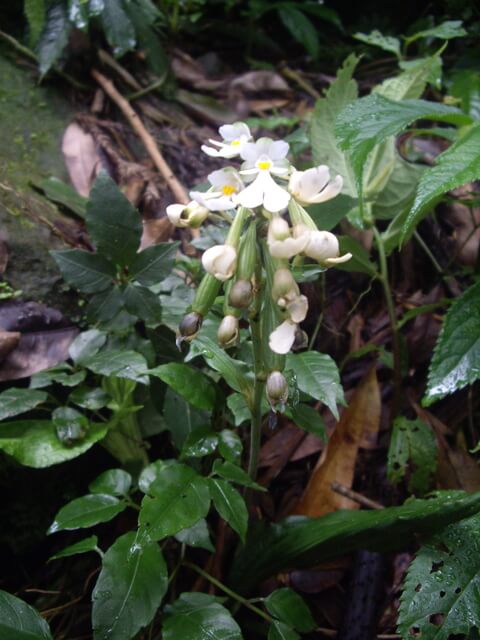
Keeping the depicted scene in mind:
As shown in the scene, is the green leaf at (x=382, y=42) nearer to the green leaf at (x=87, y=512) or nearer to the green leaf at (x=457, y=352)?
the green leaf at (x=457, y=352)

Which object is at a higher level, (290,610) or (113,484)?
(113,484)

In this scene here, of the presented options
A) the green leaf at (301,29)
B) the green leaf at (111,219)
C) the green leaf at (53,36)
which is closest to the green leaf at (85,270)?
the green leaf at (111,219)

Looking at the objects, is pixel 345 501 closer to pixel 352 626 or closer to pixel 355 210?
pixel 352 626

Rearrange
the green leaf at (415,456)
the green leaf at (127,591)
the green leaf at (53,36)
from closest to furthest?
1. the green leaf at (127,591)
2. the green leaf at (415,456)
3. the green leaf at (53,36)

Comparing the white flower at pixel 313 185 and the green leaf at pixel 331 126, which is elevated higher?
the white flower at pixel 313 185

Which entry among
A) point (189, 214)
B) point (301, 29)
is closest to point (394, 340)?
point (189, 214)

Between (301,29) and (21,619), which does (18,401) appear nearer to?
(21,619)
